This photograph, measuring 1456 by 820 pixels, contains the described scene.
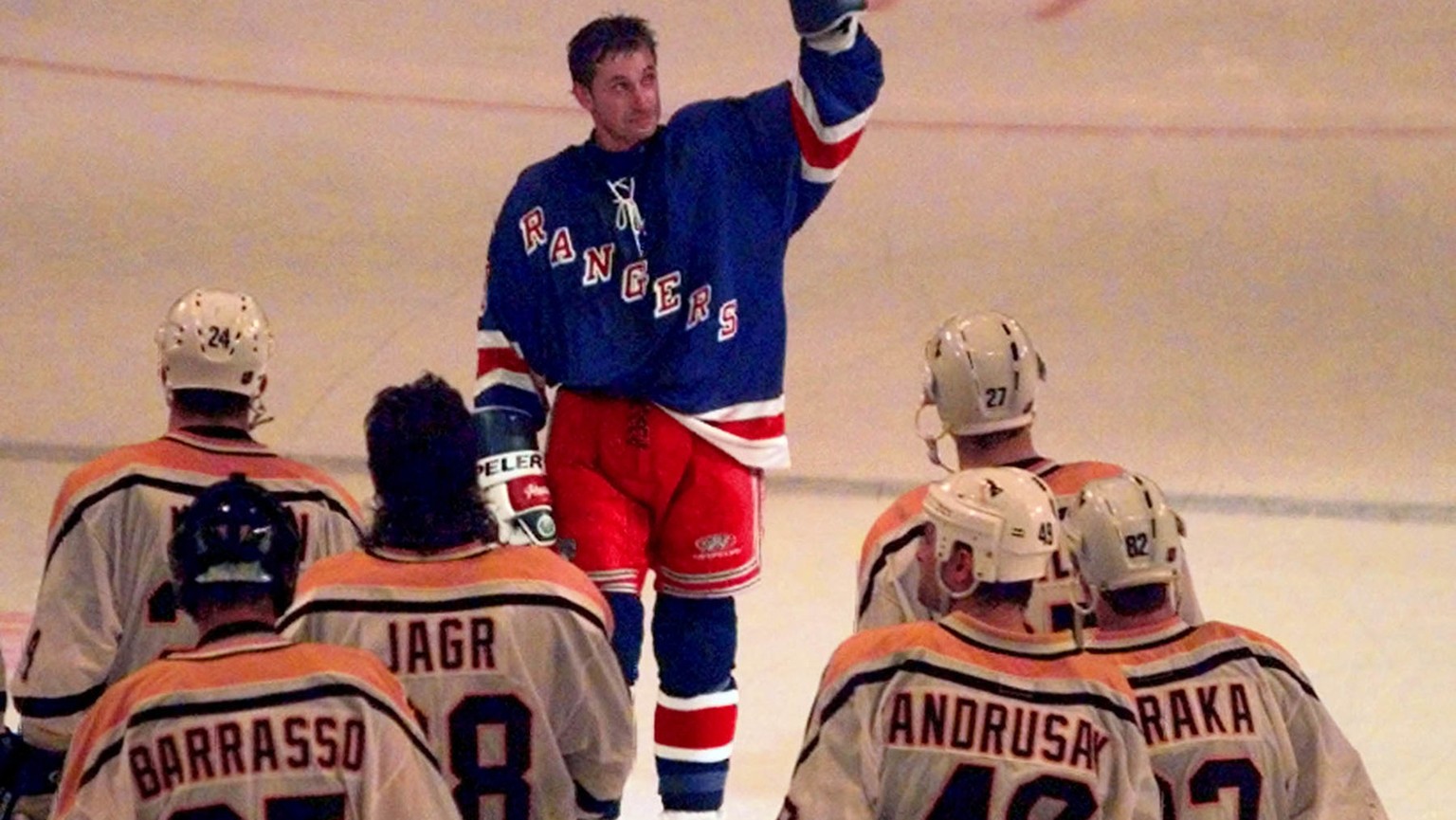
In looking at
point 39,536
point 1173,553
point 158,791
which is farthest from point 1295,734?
point 39,536

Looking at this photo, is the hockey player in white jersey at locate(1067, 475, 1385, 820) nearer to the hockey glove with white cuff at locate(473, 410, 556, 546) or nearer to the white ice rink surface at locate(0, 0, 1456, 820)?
the hockey glove with white cuff at locate(473, 410, 556, 546)

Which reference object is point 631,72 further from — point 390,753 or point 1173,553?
point 390,753

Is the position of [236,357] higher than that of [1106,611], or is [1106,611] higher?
[236,357]

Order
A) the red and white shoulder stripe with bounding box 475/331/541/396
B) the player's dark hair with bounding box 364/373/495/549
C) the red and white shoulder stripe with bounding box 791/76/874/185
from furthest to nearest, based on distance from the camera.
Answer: the red and white shoulder stripe with bounding box 475/331/541/396
the red and white shoulder stripe with bounding box 791/76/874/185
the player's dark hair with bounding box 364/373/495/549

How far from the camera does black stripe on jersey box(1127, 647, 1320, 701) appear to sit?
10.1ft

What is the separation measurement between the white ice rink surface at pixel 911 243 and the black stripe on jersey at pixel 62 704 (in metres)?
2.02

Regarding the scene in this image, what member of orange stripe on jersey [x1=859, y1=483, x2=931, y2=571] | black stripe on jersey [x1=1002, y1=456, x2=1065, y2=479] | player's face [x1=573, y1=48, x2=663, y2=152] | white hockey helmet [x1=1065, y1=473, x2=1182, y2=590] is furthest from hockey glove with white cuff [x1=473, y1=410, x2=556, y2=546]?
white hockey helmet [x1=1065, y1=473, x2=1182, y2=590]

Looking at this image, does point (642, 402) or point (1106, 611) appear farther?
point (642, 402)

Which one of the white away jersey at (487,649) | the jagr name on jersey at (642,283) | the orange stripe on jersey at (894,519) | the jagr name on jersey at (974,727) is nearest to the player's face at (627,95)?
the jagr name on jersey at (642,283)

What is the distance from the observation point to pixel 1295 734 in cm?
311

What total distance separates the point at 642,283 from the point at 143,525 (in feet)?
4.20

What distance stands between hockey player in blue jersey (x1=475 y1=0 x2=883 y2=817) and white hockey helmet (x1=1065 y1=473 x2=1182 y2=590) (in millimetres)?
1421

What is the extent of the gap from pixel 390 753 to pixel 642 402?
185 centimetres

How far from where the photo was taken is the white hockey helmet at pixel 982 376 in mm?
3723
